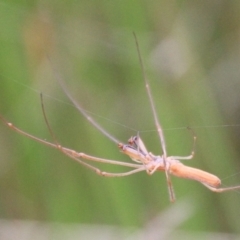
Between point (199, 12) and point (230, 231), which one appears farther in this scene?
point (230, 231)

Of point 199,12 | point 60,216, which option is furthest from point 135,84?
Answer: point 60,216

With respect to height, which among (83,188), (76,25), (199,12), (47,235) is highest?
(199,12)

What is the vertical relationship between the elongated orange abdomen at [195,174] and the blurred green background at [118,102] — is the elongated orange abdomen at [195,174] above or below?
below

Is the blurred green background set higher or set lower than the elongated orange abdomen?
higher

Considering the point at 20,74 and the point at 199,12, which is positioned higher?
the point at 199,12

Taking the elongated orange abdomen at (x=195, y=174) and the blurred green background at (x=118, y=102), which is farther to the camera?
the blurred green background at (x=118, y=102)

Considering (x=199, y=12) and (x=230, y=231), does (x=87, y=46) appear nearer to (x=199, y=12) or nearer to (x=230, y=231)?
(x=199, y=12)
